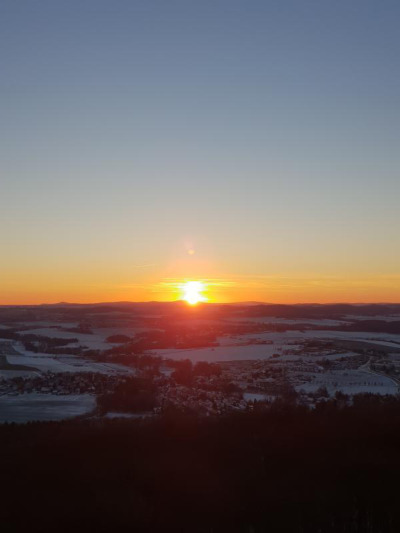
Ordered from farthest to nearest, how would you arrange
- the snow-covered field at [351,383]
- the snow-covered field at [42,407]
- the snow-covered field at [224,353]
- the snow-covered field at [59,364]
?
the snow-covered field at [224,353] → the snow-covered field at [59,364] → the snow-covered field at [351,383] → the snow-covered field at [42,407]

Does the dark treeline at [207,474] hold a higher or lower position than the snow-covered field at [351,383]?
higher

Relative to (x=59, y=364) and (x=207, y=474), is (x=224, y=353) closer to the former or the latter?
(x=59, y=364)

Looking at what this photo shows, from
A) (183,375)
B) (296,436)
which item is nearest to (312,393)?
(183,375)

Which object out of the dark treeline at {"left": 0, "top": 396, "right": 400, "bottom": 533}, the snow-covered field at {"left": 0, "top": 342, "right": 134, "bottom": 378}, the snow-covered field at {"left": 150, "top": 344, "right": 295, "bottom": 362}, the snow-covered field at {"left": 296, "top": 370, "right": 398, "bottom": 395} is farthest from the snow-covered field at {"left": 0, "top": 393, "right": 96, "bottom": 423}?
the snow-covered field at {"left": 150, "top": 344, "right": 295, "bottom": 362}

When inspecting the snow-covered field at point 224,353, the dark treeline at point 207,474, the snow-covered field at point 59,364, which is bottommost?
the snow-covered field at point 59,364

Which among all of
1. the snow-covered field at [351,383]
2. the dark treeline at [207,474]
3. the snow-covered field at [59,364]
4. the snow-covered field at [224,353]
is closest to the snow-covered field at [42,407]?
the dark treeline at [207,474]

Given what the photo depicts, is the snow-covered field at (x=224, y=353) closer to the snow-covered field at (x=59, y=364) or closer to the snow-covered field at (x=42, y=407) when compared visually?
the snow-covered field at (x=59, y=364)

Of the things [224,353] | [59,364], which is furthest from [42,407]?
[224,353]
